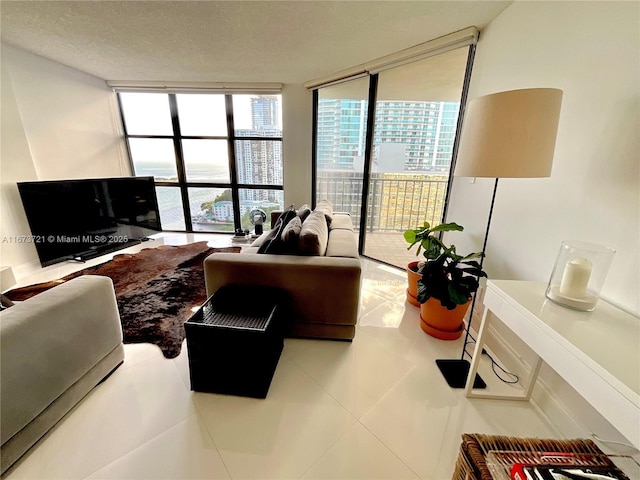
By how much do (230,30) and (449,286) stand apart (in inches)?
105

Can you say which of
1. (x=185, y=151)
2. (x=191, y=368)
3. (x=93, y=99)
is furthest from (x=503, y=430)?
(x=93, y=99)

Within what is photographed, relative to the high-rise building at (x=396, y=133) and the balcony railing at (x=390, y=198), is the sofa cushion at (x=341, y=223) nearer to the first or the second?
the balcony railing at (x=390, y=198)

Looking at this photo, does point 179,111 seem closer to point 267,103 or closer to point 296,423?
point 267,103

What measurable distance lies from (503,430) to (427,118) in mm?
2713

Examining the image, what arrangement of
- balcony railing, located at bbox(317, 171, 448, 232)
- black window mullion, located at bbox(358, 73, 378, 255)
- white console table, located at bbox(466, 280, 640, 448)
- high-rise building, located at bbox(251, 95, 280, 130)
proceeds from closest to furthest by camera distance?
white console table, located at bbox(466, 280, 640, 448) < black window mullion, located at bbox(358, 73, 378, 255) < balcony railing, located at bbox(317, 171, 448, 232) < high-rise building, located at bbox(251, 95, 280, 130)

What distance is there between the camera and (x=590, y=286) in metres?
1.03

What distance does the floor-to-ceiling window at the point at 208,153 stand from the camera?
12.7 feet

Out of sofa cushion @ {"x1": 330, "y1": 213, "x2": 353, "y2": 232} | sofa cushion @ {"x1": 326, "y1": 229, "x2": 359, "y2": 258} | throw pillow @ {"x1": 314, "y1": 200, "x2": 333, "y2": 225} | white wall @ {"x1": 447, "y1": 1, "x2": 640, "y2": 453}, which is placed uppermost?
white wall @ {"x1": 447, "y1": 1, "x2": 640, "y2": 453}

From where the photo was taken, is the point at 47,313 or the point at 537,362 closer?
the point at 47,313

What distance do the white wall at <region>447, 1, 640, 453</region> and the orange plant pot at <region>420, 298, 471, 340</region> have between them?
0.88 feet

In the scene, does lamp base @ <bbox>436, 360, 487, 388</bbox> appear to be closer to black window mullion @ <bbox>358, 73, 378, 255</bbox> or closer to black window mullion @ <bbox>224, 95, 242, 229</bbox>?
black window mullion @ <bbox>358, 73, 378, 255</bbox>

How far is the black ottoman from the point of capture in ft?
4.30

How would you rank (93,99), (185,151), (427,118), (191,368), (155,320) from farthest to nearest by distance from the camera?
(185,151) → (93,99) → (427,118) → (155,320) → (191,368)

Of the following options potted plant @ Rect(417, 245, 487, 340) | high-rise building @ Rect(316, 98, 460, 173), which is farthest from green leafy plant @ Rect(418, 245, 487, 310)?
high-rise building @ Rect(316, 98, 460, 173)
